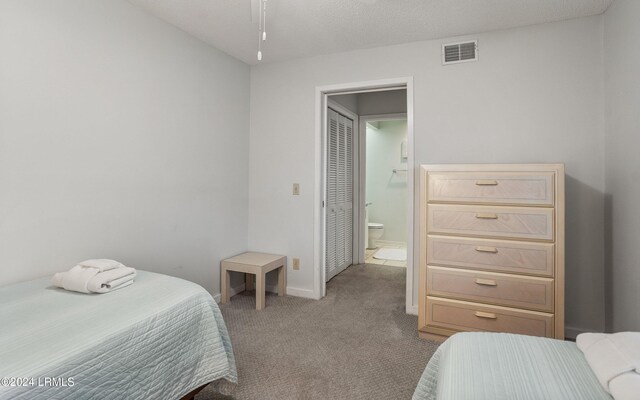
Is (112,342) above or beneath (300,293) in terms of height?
above

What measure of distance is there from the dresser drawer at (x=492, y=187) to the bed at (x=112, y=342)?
5.57 feet

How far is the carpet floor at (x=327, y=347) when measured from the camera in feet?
6.05

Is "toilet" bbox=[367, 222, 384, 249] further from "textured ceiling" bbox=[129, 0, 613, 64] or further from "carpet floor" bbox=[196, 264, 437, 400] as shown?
"textured ceiling" bbox=[129, 0, 613, 64]

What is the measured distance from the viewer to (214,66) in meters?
3.00

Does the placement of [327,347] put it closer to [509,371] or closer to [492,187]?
[509,371]

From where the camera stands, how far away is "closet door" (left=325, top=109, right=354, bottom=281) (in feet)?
12.7

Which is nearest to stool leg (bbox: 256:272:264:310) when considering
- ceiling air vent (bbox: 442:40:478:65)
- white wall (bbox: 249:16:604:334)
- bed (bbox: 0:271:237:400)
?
white wall (bbox: 249:16:604:334)

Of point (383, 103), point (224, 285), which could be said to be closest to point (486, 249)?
point (224, 285)

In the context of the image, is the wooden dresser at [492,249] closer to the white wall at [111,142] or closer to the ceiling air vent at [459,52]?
the ceiling air vent at [459,52]

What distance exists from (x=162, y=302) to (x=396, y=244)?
16.3ft

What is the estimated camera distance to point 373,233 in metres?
5.64

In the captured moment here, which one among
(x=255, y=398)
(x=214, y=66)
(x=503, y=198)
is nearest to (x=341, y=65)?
(x=214, y=66)

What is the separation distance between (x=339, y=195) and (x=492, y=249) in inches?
85.2

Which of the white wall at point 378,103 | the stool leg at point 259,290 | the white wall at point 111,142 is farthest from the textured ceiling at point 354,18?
the stool leg at point 259,290
